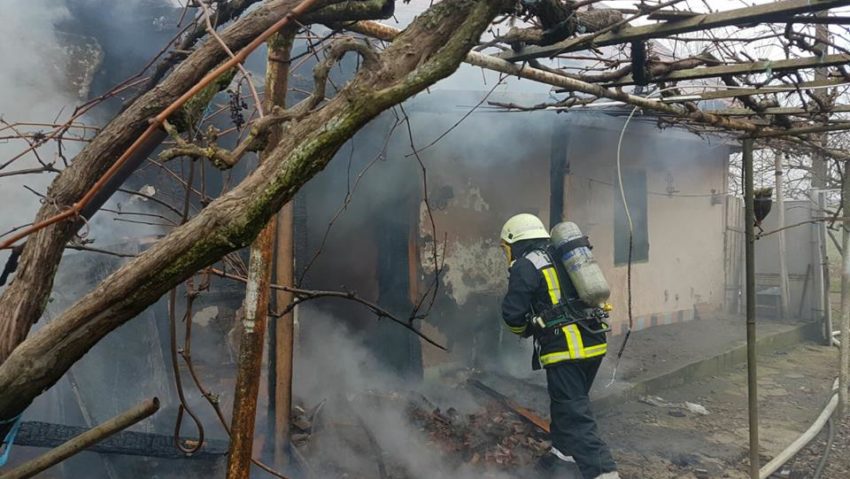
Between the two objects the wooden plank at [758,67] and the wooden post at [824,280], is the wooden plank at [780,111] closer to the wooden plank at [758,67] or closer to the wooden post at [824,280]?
the wooden plank at [758,67]

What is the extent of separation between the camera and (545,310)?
5113mm

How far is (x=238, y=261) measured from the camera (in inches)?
116

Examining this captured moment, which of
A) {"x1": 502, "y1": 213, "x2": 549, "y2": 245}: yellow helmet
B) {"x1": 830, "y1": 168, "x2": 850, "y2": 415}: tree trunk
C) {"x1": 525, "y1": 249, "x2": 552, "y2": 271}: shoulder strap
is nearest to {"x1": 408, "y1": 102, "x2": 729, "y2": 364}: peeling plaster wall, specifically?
{"x1": 502, "y1": 213, "x2": 549, "y2": 245}: yellow helmet

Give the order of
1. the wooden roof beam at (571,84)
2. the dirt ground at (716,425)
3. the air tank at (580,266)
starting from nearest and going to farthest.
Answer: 1. the wooden roof beam at (571,84)
2. the air tank at (580,266)
3. the dirt ground at (716,425)

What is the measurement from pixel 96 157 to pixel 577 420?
14.4 feet

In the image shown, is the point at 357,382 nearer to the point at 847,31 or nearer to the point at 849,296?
the point at 847,31

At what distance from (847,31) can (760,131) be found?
6.10ft

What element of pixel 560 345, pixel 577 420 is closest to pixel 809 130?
pixel 560 345

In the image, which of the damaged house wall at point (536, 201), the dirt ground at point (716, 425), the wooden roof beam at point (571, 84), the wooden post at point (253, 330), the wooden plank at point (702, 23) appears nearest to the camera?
the wooden post at point (253, 330)

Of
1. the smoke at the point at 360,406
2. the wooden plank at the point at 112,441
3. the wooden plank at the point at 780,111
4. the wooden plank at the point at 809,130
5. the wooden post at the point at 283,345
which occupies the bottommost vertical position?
the smoke at the point at 360,406

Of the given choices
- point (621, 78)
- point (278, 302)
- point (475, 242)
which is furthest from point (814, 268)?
point (278, 302)

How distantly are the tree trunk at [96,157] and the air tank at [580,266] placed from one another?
12.1 ft

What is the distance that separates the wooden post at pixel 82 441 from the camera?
1.36 meters

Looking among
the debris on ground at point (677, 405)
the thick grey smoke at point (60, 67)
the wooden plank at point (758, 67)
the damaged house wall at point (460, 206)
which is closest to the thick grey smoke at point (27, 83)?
the thick grey smoke at point (60, 67)
